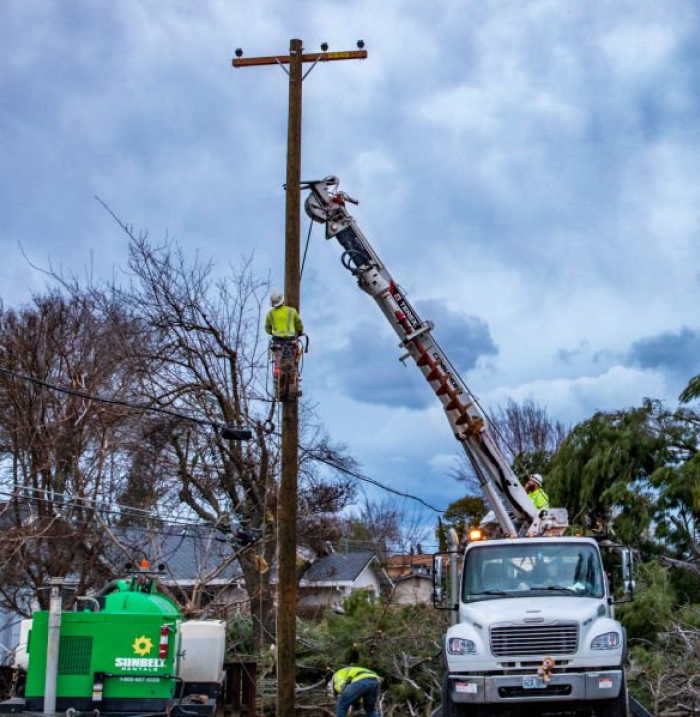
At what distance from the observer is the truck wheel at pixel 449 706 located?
1115 centimetres

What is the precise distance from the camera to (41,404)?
70.9 ft

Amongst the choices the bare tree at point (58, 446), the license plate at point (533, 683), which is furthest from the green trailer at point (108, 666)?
the bare tree at point (58, 446)

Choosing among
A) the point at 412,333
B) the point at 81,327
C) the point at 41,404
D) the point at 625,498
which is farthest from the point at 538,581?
the point at 81,327

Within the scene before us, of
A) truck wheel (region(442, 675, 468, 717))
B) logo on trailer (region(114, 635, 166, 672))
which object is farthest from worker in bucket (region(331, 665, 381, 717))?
logo on trailer (region(114, 635, 166, 672))

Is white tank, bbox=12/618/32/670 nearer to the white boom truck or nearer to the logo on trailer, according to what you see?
the logo on trailer

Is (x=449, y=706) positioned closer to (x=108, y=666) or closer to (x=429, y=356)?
(x=108, y=666)

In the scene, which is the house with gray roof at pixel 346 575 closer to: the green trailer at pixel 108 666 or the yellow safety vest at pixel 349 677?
the yellow safety vest at pixel 349 677

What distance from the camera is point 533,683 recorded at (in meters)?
10.6

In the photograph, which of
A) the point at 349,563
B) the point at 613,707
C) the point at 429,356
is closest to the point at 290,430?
the point at 429,356

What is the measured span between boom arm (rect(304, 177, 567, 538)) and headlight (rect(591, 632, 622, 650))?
316 cm

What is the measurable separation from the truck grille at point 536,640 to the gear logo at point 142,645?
3653mm

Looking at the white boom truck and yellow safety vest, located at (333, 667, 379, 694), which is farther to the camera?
yellow safety vest, located at (333, 667, 379, 694)

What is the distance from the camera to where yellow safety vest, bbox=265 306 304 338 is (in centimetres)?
1291

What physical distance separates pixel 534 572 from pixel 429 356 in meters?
3.53
